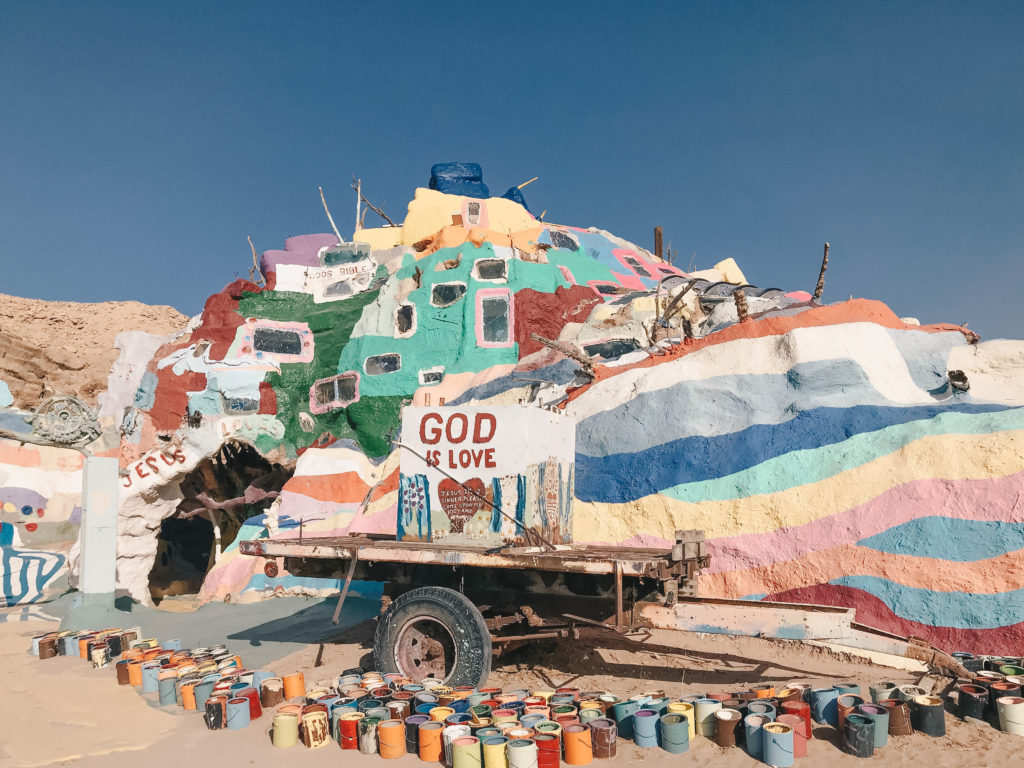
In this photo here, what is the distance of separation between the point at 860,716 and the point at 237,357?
61.0ft

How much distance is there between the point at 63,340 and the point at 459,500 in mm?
32961

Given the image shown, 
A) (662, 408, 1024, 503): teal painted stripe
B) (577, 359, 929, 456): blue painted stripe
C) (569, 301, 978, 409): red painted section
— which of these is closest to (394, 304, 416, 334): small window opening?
(577, 359, 929, 456): blue painted stripe

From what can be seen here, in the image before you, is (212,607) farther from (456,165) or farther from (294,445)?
(456,165)

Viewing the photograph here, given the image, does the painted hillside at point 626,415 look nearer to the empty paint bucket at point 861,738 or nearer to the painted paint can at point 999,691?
the painted paint can at point 999,691

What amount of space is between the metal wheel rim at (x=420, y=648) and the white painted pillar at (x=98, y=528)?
6.11 meters

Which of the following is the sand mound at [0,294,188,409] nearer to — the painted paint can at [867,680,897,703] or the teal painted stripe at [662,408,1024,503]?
the teal painted stripe at [662,408,1024,503]

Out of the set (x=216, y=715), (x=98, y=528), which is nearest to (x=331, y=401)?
(x=98, y=528)

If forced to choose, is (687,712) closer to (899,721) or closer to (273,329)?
(899,721)

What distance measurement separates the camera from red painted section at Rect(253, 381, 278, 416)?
2033 cm

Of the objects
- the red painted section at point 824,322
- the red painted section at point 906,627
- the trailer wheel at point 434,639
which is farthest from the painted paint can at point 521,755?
the red painted section at point 824,322

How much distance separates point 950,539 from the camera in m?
8.23

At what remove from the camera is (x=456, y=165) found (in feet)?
102

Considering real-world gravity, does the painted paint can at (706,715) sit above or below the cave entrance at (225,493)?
below

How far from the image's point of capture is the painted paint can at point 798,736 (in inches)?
202
